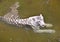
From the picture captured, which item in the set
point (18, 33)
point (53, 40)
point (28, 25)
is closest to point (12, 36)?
point (18, 33)

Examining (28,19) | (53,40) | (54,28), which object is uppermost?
(28,19)

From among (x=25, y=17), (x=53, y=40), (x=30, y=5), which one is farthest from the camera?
(x=30, y=5)

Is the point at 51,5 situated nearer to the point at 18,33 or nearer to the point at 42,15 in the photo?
the point at 42,15

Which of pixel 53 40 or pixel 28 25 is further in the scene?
pixel 28 25

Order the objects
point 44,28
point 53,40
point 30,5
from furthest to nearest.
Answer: point 30,5, point 44,28, point 53,40

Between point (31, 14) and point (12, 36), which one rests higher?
point (31, 14)

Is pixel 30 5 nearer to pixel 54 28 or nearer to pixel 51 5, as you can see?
pixel 51 5

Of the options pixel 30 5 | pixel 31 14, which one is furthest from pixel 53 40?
pixel 30 5
